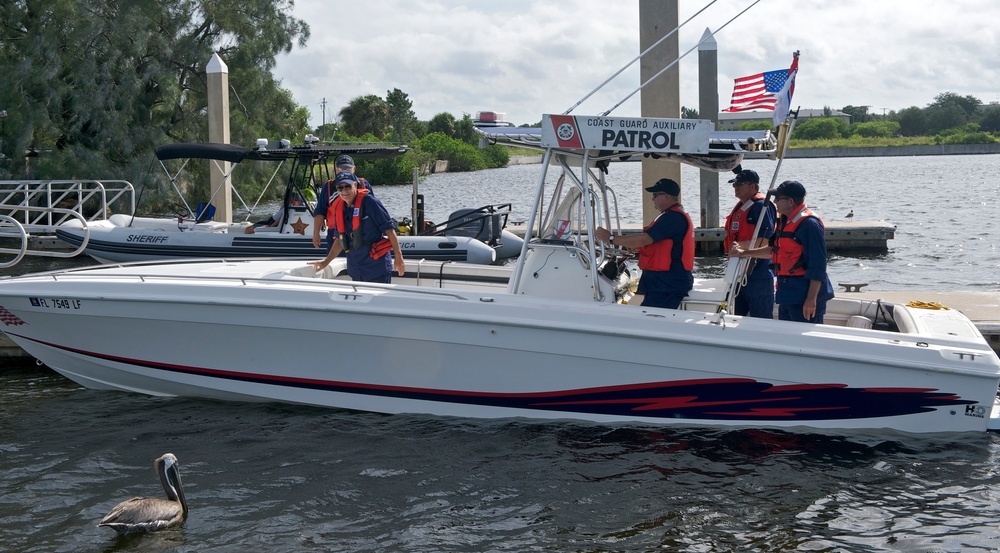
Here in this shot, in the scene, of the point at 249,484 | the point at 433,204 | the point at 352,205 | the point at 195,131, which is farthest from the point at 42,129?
the point at 249,484

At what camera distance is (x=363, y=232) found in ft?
23.6

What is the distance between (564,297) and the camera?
254 inches

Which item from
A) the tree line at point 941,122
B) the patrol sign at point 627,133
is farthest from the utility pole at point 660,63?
the tree line at point 941,122

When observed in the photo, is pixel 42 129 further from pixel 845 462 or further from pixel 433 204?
pixel 845 462

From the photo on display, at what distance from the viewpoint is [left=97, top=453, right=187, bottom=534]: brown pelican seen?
15.9 ft

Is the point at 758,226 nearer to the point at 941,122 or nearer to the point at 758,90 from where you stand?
the point at 758,90

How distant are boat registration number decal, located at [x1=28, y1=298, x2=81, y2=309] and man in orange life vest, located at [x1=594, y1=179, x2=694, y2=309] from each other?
3742mm

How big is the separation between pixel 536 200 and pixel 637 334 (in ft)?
4.16

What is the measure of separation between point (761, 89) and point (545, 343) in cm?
224

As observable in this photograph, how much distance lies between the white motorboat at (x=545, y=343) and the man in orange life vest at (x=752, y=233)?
17cm

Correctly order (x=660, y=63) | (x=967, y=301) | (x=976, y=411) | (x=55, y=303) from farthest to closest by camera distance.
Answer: (x=660, y=63) < (x=967, y=301) < (x=55, y=303) < (x=976, y=411)

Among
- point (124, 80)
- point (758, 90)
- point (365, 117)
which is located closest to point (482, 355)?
point (758, 90)

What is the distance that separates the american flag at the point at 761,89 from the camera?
606 centimetres

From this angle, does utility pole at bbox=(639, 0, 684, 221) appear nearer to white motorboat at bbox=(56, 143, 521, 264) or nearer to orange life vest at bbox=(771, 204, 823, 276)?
orange life vest at bbox=(771, 204, 823, 276)
